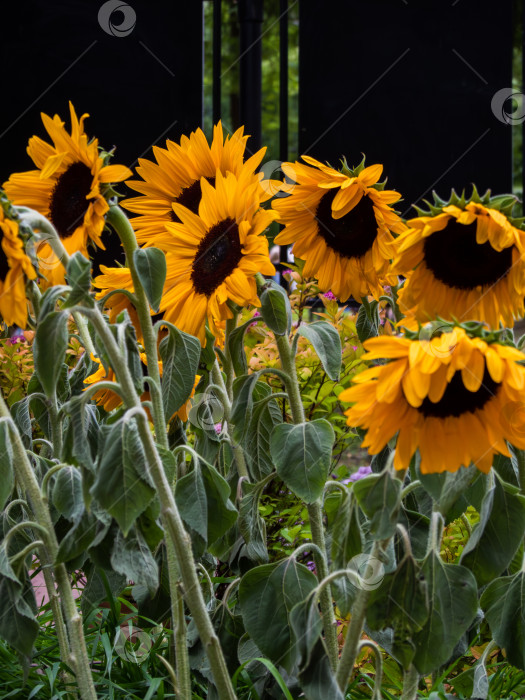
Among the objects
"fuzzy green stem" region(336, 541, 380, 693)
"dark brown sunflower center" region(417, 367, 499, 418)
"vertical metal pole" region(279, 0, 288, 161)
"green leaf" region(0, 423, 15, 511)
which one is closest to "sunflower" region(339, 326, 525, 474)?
A: "dark brown sunflower center" region(417, 367, 499, 418)

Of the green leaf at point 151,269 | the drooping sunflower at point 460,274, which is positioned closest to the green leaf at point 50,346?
the green leaf at point 151,269

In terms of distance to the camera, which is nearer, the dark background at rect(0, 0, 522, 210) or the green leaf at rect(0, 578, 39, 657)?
the green leaf at rect(0, 578, 39, 657)

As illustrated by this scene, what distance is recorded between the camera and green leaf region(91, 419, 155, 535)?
2.76 feet

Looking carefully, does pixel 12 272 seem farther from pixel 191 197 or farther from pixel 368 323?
pixel 368 323

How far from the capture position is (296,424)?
1.08m

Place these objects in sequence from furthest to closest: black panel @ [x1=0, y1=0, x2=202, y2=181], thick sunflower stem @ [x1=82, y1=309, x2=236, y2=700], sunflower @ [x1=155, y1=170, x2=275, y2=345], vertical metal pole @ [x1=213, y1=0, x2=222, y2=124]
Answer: black panel @ [x1=0, y1=0, x2=202, y2=181]
vertical metal pole @ [x1=213, y1=0, x2=222, y2=124]
sunflower @ [x1=155, y1=170, x2=275, y2=345]
thick sunflower stem @ [x1=82, y1=309, x2=236, y2=700]

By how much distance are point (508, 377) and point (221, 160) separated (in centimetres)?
55

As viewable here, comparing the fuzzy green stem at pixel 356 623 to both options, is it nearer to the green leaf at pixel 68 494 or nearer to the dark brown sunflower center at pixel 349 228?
the green leaf at pixel 68 494

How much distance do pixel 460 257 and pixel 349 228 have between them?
0.23 m

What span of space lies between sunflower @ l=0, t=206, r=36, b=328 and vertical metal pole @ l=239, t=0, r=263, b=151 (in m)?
2.88

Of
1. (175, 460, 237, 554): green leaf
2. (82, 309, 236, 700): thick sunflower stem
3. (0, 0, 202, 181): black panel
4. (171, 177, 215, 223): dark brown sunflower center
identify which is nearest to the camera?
(82, 309, 236, 700): thick sunflower stem

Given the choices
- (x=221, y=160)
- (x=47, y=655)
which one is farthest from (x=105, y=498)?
(x=47, y=655)

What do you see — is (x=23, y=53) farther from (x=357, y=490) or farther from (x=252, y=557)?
(x=357, y=490)

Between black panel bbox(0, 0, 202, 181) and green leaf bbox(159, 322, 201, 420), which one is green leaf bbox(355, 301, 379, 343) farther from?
black panel bbox(0, 0, 202, 181)
